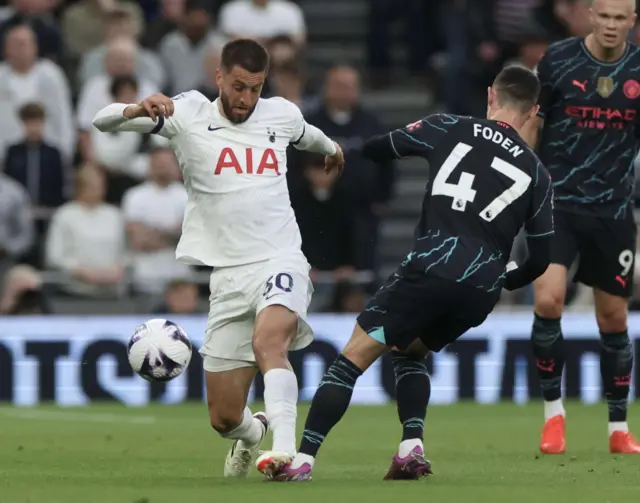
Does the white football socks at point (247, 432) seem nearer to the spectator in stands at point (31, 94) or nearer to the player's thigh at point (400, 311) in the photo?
the player's thigh at point (400, 311)

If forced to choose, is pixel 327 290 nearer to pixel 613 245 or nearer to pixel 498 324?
pixel 498 324

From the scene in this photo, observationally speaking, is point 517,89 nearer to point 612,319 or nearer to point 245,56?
point 245,56

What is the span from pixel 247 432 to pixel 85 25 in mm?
10705

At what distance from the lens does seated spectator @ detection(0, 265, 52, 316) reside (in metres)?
15.7

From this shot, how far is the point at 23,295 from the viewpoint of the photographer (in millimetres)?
15680

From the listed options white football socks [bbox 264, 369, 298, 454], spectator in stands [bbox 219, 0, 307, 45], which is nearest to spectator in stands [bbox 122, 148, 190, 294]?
spectator in stands [bbox 219, 0, 307, 45]

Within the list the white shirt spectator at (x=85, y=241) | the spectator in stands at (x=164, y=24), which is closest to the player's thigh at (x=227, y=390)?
the white shirt spectator at (x=85, y=241)

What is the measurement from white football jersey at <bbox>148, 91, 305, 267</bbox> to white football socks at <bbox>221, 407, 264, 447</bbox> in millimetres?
887

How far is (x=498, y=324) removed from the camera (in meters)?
15.4

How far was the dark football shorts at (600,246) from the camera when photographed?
409 inches

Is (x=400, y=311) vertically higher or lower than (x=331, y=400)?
higher

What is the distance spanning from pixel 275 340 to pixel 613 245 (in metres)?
2.95

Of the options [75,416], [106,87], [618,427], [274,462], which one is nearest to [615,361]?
[618,427]

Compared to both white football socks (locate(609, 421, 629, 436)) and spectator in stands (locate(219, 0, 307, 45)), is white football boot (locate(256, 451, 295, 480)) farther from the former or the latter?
spectator in stands (locate(219, 0, 307, 45))
